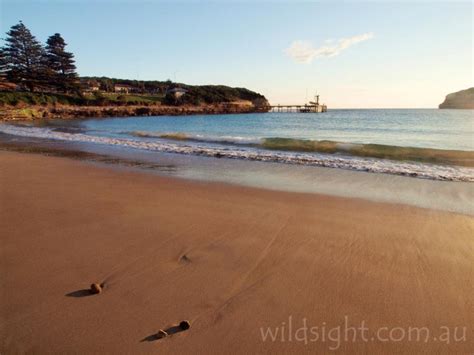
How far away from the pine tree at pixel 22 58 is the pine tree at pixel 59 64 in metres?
1.89

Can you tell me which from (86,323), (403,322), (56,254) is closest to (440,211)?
(403,322)

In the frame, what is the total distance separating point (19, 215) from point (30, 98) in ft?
193

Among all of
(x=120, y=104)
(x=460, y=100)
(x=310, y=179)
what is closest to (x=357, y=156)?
(x=310, y=179)

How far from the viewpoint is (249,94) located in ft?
434

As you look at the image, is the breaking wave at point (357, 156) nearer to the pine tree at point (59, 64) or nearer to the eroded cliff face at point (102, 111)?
the eroded cliff face at point (102, 111)

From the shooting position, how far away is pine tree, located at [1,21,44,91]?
61312 mm

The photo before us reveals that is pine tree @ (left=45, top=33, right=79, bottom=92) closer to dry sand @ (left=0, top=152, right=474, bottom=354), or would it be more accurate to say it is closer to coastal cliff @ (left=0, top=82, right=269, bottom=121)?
coastal cliff @ (left=0, top=82, right=269, bottom=121)

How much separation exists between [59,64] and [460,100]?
159 meters

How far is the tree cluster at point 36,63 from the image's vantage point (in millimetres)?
61500

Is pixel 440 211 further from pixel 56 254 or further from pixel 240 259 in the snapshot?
pixel 56 254

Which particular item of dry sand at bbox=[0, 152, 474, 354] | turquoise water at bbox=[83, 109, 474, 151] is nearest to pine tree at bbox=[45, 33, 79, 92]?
turquoise water at bbox=[83, 109, 474, 151]

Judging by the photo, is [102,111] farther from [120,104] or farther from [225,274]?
[225,274]

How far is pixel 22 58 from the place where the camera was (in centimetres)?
6306

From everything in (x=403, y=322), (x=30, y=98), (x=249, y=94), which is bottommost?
(x=403, y=322)
